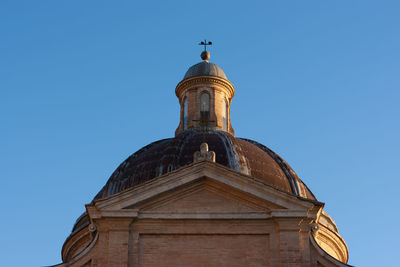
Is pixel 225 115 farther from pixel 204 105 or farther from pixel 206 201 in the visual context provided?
pixel 206 201

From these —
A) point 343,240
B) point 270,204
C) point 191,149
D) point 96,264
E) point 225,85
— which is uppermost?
point 225,85

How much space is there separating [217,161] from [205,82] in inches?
285

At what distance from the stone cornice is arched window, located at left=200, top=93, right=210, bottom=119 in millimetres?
597

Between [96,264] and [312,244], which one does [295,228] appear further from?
[96,264]

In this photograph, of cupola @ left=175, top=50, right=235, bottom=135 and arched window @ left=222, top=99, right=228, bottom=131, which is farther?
arched window @ left=222, top=99, right=228, bottom=131

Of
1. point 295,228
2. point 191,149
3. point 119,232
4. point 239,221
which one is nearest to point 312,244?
point 295,228

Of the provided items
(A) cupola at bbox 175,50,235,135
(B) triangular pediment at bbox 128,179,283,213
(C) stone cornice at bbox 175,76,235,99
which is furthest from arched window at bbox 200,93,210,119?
(B) triangular pediment at bbox 128,179,283,213

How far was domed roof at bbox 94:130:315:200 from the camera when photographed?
29.5m

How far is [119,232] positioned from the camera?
21.9m

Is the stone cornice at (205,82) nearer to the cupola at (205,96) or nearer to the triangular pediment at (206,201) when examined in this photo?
Result: the cupola at (205,96)

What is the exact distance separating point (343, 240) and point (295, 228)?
32.2 ft

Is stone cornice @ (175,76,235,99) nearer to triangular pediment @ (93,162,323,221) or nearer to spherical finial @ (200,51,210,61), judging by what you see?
spherical finial @ (200,51,210,61)

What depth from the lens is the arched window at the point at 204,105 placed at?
34725mm

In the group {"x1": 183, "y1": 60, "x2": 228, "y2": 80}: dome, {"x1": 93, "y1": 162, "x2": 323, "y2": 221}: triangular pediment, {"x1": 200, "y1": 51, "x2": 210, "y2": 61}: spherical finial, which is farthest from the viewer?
{"x1": 200, "y1": 51, "x2": 210, "y2": 61}: spherical finial
